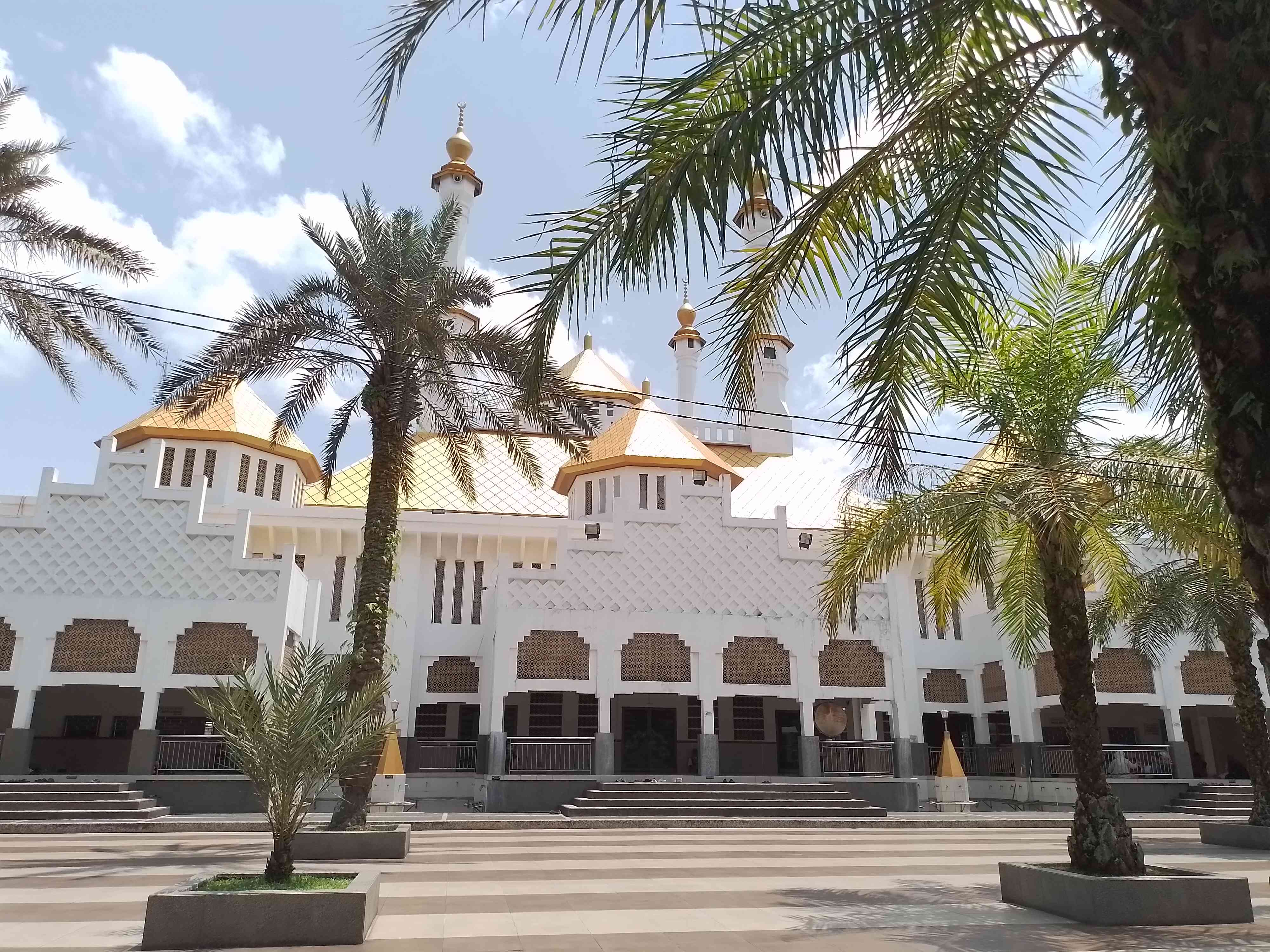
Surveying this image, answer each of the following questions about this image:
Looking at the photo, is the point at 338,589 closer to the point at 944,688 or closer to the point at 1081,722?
the point at 944,688

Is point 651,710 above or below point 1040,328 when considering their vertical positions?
below

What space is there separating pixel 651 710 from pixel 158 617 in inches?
526

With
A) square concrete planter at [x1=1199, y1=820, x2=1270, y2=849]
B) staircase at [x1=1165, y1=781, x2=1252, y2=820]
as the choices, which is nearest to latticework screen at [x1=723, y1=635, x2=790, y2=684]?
staircase at [x1=1165, y1=781, x2=1252, y2=820]

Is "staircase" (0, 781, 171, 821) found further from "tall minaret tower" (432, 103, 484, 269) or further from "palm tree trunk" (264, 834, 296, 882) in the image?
"tall minaret tower" (432, 103, 484, 269)

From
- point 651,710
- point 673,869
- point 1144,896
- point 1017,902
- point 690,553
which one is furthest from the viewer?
point 651,710

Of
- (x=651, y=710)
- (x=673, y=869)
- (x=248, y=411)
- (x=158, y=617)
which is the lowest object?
(x=673, y=869)

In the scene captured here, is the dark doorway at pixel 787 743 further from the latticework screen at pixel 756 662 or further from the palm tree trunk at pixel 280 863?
the palm tree trunk at pixel 280 863

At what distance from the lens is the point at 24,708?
20.2 m

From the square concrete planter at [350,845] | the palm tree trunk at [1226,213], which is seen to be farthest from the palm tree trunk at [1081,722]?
the square concrete planter at [350,845]

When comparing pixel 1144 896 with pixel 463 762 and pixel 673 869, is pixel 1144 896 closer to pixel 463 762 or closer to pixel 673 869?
pixel 673 869

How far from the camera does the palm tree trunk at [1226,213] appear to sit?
3.51 m

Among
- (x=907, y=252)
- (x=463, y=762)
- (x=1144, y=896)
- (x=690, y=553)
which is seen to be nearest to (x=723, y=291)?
(x=907, y=252)

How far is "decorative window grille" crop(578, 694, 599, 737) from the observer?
26.8 m

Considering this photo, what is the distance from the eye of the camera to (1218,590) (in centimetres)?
1562
